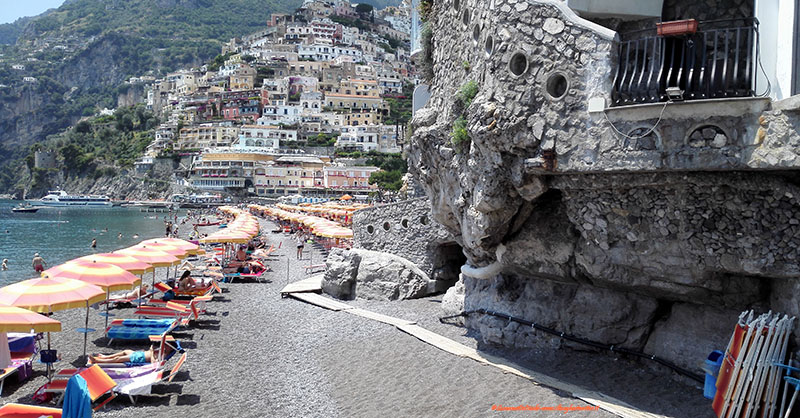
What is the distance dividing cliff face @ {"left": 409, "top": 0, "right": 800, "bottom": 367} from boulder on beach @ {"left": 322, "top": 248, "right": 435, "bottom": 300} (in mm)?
4961

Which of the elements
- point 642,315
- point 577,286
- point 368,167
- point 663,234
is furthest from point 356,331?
point 368,167

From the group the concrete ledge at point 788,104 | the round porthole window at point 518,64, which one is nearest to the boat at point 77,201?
the round porthole window at point 518,64

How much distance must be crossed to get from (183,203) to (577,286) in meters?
103

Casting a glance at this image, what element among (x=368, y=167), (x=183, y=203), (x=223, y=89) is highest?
(x=223, y=89)

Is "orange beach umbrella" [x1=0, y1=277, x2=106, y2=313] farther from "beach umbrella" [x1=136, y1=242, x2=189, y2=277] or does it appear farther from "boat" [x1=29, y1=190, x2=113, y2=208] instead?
"boat" [x1=29, y1=190, x2=113, y2=208]

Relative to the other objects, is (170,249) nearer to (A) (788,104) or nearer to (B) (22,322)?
(B) (22,322)

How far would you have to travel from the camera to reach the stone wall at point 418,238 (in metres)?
16.3

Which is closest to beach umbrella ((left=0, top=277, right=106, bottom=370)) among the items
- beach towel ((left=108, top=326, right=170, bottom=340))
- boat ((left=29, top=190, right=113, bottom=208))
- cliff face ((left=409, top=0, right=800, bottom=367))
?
beach towel ((left=108, top=326, right=170, bottom=340))

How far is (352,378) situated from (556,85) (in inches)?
222

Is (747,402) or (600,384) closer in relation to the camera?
(747,402)

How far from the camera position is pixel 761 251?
695 centimetres

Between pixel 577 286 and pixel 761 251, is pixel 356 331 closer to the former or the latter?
pixel 577 286

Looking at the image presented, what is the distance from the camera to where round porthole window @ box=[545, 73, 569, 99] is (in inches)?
314

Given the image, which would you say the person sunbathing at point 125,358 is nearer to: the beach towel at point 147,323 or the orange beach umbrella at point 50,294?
the orange beach umbrella at point 50,294
